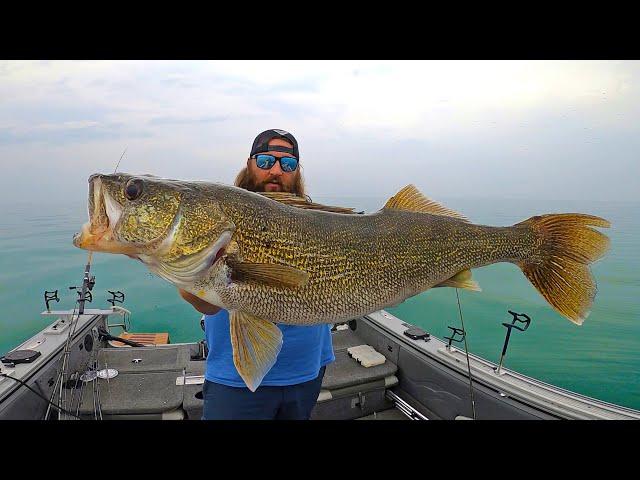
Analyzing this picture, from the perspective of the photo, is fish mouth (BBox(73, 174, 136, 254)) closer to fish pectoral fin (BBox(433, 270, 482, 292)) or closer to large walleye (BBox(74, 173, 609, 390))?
large walleye (BBox(74, 173, 609, 390))

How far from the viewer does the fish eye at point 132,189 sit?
165cm

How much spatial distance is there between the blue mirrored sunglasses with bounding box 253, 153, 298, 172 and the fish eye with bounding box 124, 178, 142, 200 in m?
0.86

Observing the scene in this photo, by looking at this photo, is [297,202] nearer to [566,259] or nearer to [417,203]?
[417,203]

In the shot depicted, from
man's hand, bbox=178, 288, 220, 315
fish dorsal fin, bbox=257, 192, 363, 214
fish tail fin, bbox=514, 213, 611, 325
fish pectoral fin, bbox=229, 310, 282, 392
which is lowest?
fish pectoral fin, bbox=229, 310, 282, 392

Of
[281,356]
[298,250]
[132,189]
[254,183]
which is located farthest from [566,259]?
[132,189]

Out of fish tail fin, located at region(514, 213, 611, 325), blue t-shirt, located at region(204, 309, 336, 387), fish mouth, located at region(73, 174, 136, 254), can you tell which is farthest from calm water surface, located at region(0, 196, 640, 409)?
fish mouth, located at region(73, 174, 136, 254)

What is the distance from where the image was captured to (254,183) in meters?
2.43

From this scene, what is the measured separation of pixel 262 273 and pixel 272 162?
91 cm

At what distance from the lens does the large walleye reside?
1.67 m

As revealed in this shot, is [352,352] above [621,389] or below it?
above

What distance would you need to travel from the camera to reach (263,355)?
1.76 metres

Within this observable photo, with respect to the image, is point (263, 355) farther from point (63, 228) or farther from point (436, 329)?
point (63, 228)

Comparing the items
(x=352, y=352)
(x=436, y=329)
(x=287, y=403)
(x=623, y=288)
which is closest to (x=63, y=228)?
(x=436, y=329)

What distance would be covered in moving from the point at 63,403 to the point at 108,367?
0.80 metres
